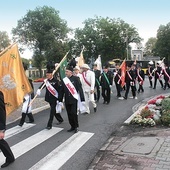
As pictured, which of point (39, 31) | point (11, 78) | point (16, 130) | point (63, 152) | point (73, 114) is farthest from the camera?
point (39, 31)

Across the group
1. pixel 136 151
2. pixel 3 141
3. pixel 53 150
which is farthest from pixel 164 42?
pixel 3 141

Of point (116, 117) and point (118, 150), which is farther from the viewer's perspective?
point (116, 117)

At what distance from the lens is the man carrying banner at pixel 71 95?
26.2 ft

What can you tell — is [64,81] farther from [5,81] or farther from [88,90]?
[88,90]

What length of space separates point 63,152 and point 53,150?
0.27m

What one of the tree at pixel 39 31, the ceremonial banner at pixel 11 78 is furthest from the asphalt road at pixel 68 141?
the tree at pixel 39 31

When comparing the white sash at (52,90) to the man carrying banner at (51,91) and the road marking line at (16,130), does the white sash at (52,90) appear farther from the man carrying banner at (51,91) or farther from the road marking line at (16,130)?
the road marking line at (16,130)

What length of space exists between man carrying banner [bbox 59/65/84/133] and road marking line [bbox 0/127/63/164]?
55 cm

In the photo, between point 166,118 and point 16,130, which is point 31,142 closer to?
point 16,130

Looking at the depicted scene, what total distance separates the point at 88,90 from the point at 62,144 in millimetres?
4363

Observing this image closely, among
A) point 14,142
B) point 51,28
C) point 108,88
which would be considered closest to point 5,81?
point 14,142

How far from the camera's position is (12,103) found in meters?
7.42

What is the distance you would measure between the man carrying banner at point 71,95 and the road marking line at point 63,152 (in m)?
0.36

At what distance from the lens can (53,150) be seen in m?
6.50
